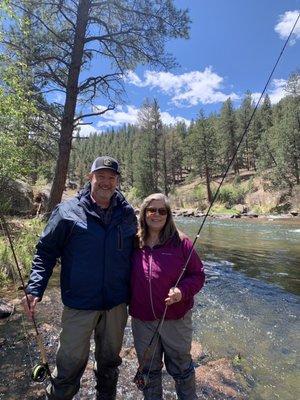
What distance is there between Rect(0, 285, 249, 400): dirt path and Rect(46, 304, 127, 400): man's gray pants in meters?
0.63

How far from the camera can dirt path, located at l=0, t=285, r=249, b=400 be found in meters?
4.02

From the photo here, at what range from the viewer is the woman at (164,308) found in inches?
134

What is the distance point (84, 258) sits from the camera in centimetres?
336

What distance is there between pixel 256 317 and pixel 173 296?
14.8 feet

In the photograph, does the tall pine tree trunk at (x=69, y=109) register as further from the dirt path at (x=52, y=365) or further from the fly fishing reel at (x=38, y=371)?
the fly fishing reel at (x=38, y=371)

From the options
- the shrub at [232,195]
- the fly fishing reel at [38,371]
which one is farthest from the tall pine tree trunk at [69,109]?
the shrub at [232,195]

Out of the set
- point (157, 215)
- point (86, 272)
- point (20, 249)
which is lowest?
point (20, 249)

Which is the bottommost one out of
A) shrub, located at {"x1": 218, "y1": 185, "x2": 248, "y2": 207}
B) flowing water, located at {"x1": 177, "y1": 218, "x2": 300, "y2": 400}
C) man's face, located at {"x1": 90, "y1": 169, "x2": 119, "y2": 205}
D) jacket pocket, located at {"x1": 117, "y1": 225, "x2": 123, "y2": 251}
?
flowing water, located at {"x1": 177, "y1": 218, "x2": 300, "y2": 400}

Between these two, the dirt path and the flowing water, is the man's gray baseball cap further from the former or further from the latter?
the flowing water

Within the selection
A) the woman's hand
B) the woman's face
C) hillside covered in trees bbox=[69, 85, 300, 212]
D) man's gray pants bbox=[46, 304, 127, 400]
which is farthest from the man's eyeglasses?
hillside covered in trees bbox=[69, 85, 300, 212]

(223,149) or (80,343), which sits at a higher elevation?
(223,149)

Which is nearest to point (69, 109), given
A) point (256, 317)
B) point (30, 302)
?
point (256, 317)

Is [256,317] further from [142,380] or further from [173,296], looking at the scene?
[173,296]

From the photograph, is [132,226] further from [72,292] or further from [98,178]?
[72,292]
